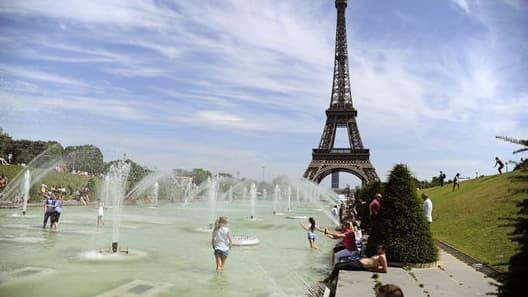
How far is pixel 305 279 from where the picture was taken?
11.0m

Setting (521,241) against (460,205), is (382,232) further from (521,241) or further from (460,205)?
(460,205)

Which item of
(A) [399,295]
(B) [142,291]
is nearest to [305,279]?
(B) [142,291]

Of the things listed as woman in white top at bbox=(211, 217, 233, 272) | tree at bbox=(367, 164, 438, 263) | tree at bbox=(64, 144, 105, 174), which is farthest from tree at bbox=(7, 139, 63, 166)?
tree at bbox=(367, 164, 438, 263)

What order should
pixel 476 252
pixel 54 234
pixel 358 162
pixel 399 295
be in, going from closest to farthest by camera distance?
pixel 399 295
pixel 476 252
pixel 54 234
pixel 358 162

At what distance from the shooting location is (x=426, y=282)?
9.44 metres

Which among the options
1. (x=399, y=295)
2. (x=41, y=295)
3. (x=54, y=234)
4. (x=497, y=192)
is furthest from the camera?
(x=497, y=192)

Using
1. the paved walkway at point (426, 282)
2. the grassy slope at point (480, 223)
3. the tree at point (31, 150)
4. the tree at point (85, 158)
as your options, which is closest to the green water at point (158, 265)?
the paved walkway at point (426, 282)

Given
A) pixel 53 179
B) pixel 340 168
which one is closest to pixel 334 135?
pixel 340 168

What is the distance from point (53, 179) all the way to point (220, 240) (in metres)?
46.9

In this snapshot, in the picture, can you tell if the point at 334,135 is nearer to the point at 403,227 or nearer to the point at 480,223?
the point at 480,223

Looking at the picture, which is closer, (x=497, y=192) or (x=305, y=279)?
(x=305, y=279)

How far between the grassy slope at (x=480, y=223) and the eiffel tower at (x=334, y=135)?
4560 cm

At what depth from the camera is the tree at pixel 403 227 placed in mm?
11312

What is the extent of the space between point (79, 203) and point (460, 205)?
3459cm
